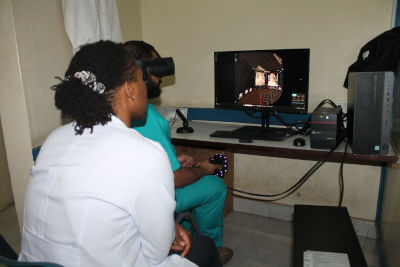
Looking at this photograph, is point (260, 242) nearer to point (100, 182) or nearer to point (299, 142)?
point (299, 142)

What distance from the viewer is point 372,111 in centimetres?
158

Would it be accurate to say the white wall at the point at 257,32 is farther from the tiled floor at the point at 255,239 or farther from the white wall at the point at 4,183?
the white wall at the point at 4,183

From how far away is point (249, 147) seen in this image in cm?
190

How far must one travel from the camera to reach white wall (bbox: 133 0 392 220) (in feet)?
6.86

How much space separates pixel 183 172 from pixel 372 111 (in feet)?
3.15

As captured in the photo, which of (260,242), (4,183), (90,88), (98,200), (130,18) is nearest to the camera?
(98,200)

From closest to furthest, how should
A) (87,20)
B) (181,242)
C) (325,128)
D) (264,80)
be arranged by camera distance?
(181,242) → (325,128) → (87,20) → (264,80)

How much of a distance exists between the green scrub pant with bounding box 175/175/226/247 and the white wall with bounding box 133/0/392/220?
0.77 meters

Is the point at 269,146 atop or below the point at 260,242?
atop

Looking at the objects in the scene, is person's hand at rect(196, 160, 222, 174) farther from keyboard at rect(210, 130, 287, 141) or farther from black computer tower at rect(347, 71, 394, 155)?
black computer tower at rect(347, 71, 394, 155)

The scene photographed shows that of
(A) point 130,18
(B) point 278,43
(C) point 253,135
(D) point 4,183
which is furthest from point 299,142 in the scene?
(D) point 4,183

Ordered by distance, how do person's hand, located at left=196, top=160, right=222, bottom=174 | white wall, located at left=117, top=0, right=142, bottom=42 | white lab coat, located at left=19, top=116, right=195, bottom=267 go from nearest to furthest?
white lab coat, located at left=19, top=116, right=195, bottom=267
person's hand, located at left=196, top=160, right=222, bottom=174
white wall, located at left=117, top=0, right=142, bottom=42

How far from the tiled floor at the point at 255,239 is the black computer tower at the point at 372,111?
844 mm

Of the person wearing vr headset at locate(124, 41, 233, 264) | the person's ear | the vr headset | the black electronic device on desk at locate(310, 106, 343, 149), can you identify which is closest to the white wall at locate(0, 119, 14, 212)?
the person wearing vr headset at locate(124, 41, 233, 264)
